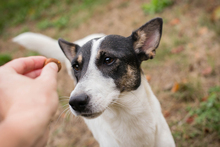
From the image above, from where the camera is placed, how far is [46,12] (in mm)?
8672

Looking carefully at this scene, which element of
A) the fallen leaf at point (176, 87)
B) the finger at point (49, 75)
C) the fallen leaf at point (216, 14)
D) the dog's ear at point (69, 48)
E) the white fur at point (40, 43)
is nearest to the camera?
the finger at point (49, 75)

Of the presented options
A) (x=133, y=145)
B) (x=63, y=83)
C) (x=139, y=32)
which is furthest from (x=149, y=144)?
(x=63, y=83)

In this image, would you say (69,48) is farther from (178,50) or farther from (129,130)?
(178,50)

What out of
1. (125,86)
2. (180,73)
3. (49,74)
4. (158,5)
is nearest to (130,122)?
(125,86)

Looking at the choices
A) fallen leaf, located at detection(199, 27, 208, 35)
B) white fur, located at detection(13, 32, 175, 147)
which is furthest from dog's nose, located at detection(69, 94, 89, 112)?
fallen leaf, located at detection(199, 27, 208, 35)

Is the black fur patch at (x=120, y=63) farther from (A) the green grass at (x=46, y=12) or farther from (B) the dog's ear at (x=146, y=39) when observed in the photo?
(A) the green grass at (x=46, y=12)

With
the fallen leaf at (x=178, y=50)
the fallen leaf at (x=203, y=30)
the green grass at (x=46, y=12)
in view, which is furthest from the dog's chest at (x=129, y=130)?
the green grass at (x=46, y=12)

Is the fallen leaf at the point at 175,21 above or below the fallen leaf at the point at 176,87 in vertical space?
above

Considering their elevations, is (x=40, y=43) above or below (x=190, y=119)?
above

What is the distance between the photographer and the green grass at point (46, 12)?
7616 mm

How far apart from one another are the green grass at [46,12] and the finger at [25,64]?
19.3 ft

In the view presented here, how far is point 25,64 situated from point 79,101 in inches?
20.0

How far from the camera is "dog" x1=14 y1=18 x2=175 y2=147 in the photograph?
1.89 m

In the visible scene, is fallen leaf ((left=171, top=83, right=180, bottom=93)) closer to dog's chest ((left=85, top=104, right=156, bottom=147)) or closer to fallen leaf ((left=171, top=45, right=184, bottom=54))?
fallen leaf ((left=171, top=45, right=184, bottom=54))
